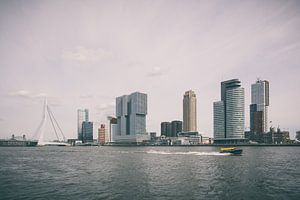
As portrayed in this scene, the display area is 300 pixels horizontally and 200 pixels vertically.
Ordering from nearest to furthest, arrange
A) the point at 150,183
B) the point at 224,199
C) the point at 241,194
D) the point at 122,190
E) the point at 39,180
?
the point at 224,199
the point at 241,194
the point at 122,190
the point at 150,183
the point at 39,180

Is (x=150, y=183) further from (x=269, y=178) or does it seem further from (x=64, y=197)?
(x=269, y=178)

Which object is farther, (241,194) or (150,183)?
(150,183)

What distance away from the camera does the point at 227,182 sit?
192ft

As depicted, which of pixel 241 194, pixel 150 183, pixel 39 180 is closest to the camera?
pixel 241 194

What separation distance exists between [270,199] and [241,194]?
195 inches

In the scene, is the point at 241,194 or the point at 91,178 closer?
the point at 241,194

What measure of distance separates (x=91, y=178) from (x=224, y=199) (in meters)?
35.1

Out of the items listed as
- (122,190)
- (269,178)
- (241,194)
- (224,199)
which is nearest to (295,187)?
(269,178)

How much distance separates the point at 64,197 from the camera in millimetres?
45250

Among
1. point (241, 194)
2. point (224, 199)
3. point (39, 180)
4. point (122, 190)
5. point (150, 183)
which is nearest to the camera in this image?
point (224, 199)

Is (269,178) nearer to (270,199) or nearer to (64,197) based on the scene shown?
(270,199)

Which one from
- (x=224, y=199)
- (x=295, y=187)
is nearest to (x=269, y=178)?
(x=295, y=187)

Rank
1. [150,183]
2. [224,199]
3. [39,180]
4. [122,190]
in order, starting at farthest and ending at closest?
[39,180] → [150,183] → [122,190] → [224,199]

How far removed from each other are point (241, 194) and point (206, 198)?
301 inches
